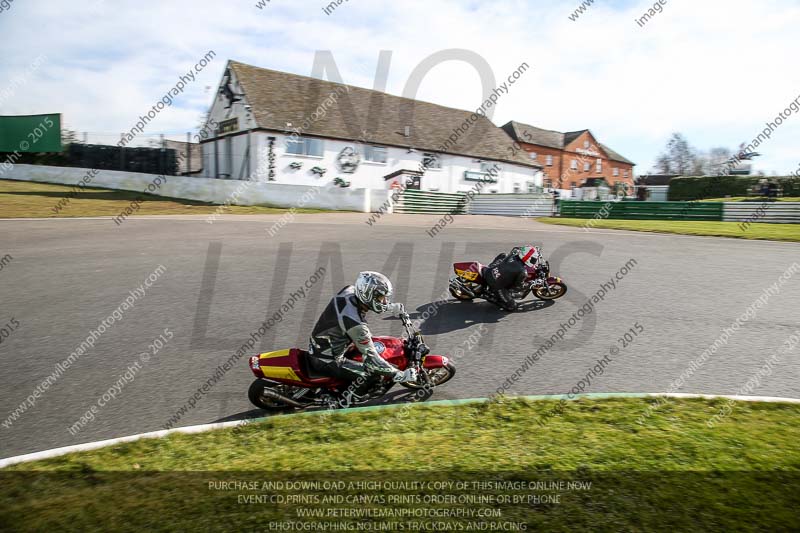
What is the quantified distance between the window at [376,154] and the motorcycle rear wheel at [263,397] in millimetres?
33303

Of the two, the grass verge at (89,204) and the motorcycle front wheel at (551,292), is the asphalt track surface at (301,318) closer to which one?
the motorcycle front wheel at (551,292)

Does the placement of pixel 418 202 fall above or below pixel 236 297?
above

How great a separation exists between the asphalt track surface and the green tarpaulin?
27.1m

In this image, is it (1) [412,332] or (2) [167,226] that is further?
(2) [167,226]

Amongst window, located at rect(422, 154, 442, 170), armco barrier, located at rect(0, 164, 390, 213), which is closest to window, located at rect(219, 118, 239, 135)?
armco barrier, located at rect(0, 164, 390, 213)

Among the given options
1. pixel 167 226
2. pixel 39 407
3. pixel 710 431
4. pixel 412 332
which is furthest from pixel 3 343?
pixel 167 226

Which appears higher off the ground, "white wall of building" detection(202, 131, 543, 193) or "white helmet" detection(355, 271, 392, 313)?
"white wall of building" detection(202, 131, 543, 193)

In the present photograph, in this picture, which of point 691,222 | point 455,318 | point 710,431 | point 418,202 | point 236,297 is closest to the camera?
point 710,431

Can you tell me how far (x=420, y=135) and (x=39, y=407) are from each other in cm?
3877

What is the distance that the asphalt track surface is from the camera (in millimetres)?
6234

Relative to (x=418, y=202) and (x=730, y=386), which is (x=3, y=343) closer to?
(x=730, y=386)

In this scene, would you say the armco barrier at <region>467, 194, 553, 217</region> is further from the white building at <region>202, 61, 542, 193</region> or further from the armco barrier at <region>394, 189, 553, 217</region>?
the white building at <region>202, 61, 542, 193</region>

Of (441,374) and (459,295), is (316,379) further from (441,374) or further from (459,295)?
Result: (459,295)

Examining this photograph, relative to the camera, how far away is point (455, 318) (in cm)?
928
